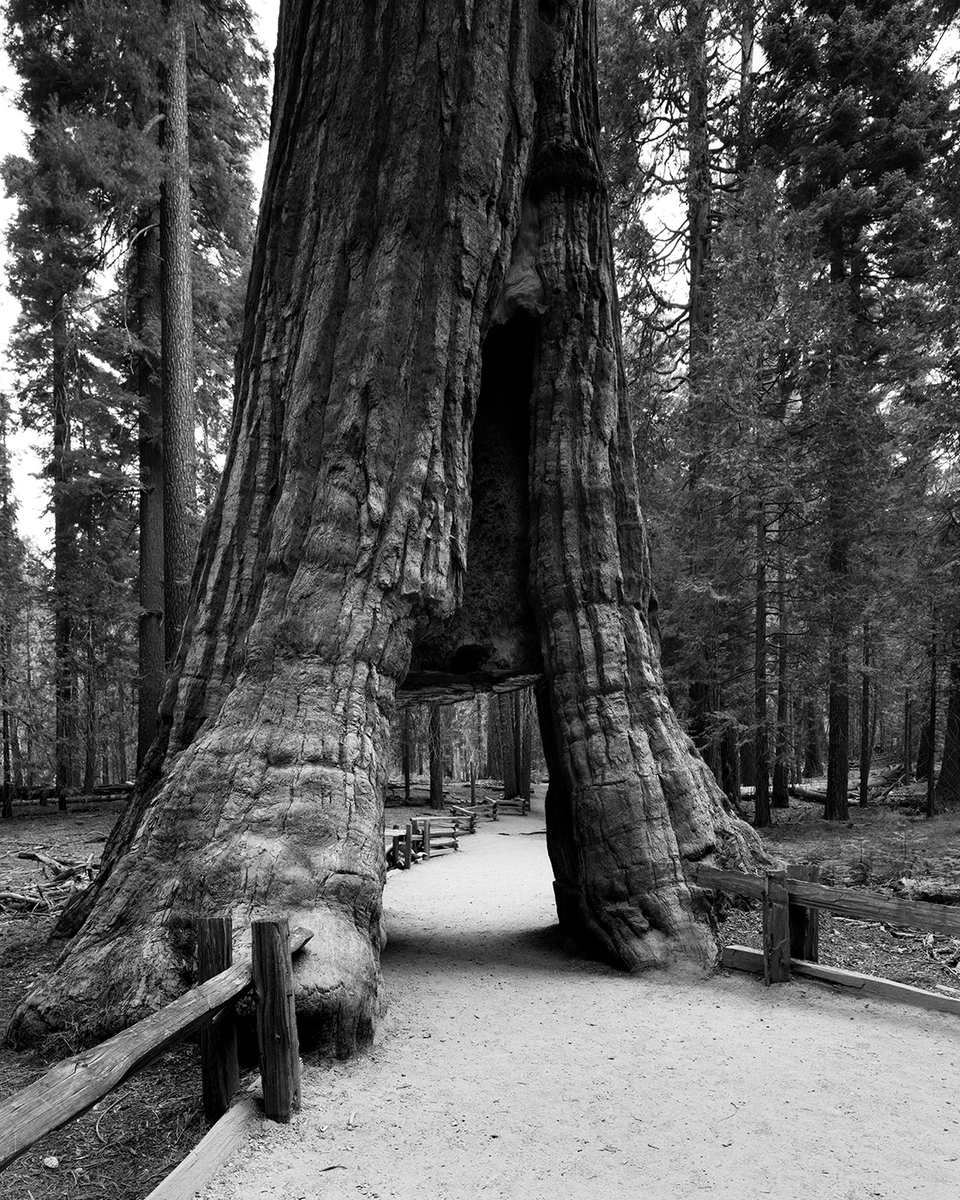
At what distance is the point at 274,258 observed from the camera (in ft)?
25.4

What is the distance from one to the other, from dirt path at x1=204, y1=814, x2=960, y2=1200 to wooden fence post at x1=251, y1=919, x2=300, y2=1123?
15 cm

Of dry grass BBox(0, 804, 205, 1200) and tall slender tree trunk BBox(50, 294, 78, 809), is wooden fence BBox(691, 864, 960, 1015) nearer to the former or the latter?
dry grass BBox(0, 804, 205, 1200)

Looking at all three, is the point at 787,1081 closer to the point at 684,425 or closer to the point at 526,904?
the point at 526,904

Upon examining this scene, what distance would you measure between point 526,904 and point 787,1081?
20.7 ft

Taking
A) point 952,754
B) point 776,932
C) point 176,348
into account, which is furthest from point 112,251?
point 952,754

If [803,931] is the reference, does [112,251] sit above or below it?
above

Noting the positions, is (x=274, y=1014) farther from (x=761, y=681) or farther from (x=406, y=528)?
(x=761, y=681)

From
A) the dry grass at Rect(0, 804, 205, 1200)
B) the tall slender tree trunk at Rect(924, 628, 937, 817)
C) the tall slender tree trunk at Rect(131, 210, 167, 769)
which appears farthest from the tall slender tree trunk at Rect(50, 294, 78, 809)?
the tall slender tree trunk at Rect(924, 628, 937, 817)

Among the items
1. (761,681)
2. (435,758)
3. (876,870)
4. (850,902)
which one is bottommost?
(435,758)

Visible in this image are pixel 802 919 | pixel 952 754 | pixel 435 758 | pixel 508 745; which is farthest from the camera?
pixel 508 745

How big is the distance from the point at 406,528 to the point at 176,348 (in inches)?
343

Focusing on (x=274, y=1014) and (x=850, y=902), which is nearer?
(x=274, y=1014)

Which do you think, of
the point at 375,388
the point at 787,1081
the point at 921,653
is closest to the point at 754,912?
the point at 787,1081

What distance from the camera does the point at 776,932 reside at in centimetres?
617
